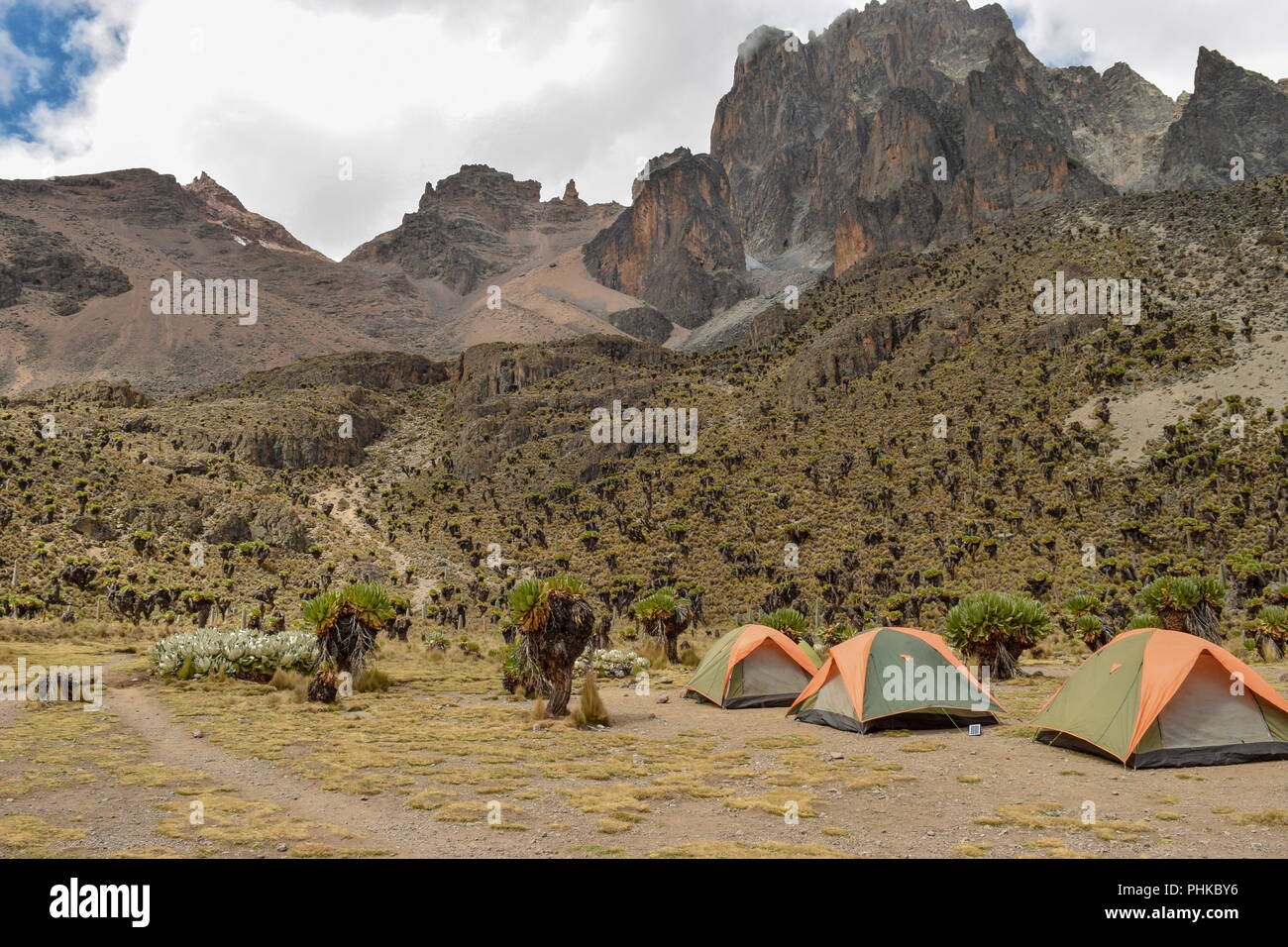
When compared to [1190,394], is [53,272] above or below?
above

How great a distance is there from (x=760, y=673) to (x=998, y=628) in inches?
259

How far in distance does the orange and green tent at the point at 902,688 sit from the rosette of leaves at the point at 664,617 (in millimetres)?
13186

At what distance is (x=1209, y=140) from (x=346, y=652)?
16942 cm

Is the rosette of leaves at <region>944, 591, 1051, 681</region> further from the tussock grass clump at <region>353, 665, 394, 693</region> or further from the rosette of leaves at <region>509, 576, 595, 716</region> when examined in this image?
the tussock grass clump at <region>353, 665, 394, 693</region>

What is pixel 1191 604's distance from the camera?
73.9 ft

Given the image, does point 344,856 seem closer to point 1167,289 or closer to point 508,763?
point 508,763

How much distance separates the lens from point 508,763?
39.2 feet

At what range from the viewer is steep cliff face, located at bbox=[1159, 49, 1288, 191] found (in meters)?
131

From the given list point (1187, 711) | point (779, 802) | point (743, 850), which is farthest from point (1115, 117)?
point (743, 850)

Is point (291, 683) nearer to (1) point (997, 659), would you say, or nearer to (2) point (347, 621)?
(2) point (347, 621)

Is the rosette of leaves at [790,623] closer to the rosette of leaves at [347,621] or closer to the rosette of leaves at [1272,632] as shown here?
the rosette of leaves at [347,621]

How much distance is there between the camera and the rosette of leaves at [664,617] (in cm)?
2816

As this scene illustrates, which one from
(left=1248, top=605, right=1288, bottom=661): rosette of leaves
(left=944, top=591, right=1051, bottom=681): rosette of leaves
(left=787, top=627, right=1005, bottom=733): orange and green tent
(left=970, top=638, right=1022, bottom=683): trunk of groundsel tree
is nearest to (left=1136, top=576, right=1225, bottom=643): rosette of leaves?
(left=1248, top=605, right=1288, bottom=661): rosette of leaves
